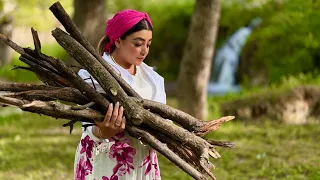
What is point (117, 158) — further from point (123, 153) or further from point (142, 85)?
point (142, 85)

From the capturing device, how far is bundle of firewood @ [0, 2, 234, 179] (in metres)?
3.17

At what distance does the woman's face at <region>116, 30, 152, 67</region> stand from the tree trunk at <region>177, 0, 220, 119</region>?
5.64 meters

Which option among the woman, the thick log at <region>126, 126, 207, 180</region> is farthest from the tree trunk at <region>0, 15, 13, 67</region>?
the thick log at <region>126, 126, 207, 180</region>

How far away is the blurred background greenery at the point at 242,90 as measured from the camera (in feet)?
23.7

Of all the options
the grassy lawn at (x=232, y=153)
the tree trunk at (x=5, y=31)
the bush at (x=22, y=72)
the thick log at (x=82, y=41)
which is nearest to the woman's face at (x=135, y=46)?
the thick log at (x=82, y=41)

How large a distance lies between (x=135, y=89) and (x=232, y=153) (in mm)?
4545

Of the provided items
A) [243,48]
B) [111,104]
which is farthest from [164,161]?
[243,48]

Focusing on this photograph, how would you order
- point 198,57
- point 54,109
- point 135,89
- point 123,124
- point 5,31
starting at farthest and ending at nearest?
point 5,31, point 198,57, point 135,89, point 123,124, point 54,109

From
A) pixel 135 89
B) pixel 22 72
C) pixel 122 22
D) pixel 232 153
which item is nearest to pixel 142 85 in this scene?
pixel 135 89

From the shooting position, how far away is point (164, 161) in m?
7.71

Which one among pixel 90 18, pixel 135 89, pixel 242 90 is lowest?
pixel 135 89

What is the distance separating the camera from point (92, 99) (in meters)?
3.25

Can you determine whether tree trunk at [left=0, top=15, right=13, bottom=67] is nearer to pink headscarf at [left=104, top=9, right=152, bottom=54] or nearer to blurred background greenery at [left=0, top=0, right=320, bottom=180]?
blurred background greenery at [left=0, top=0, right=320, bottom=180]

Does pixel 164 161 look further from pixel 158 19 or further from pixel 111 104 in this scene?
pixel 158 19
